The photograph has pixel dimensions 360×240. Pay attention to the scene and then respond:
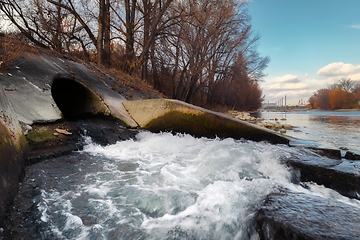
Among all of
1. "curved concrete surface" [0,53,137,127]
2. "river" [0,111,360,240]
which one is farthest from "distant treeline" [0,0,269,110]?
"river" [0,111,360,240]

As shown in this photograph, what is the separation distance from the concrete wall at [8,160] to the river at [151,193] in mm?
156

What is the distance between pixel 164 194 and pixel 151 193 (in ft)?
0.60

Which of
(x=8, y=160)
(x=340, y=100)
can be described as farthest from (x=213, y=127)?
(x=340, y=100)

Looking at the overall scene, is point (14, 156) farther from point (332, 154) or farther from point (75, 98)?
point (332, 154)

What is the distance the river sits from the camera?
2330mm

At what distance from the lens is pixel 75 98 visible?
8.36m

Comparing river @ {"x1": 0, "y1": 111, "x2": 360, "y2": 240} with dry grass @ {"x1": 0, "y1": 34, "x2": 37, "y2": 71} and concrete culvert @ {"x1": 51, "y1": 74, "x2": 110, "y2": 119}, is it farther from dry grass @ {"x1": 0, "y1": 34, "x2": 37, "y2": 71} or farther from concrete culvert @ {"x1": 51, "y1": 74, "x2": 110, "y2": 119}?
dry grass @ {"x1": 0, "y1": 34, "x2": 37, "y2": 71}

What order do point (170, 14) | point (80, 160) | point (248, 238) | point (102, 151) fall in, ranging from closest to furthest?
point (248, 238) < point (80, 160) < point (102, 151) < point (170, 14)

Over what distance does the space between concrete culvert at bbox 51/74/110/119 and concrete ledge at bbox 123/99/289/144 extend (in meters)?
1.54

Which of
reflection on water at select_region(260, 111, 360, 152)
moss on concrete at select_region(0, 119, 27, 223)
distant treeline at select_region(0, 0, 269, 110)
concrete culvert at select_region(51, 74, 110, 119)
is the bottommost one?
reflection on water at select_region(260, 111, 360, 152)

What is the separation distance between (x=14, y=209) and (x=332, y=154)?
6043 mm

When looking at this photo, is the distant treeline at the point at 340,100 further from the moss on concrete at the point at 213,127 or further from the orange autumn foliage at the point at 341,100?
the moss on concrete at the point at 213,127

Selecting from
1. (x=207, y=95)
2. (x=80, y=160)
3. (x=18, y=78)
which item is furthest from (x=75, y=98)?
(x=207, y=95)

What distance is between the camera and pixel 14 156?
3.14 meters
